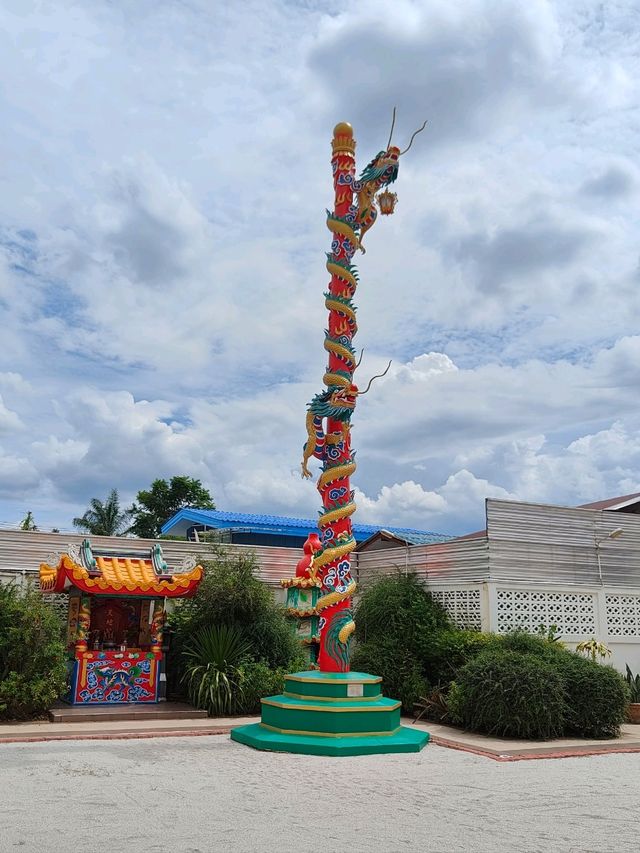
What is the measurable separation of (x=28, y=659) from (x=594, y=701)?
777 cm

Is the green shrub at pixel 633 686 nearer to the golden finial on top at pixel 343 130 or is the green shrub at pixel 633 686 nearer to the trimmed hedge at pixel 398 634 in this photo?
the trimmed hedge at pixel 398 634

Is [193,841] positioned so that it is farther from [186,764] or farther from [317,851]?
[186,764]

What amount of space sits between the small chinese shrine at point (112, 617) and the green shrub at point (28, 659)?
0.59 m

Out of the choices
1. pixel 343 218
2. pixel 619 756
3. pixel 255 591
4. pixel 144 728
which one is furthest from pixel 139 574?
pixel 619 756

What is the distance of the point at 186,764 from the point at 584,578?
7.89 metres

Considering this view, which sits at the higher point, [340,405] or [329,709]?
[340,405]

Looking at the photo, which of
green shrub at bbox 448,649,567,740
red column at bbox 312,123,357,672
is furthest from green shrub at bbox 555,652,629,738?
red column at bbox 312,123,357,672

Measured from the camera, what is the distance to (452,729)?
10.8m

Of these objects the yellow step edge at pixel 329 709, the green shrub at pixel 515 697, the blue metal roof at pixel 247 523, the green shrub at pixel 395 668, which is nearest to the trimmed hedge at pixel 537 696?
the green shrub at pixel 515 697

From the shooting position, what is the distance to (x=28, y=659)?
10977mm

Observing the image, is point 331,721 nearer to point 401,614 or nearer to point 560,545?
point 401,614

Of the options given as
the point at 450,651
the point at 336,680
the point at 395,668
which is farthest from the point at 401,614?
the point at 336,680

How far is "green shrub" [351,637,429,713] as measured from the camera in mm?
11789

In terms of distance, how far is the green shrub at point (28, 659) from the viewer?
1066 cm
